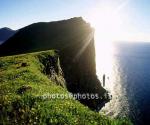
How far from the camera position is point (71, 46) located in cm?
9894

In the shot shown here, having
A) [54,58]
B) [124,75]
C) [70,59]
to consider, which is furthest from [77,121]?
[124,75]

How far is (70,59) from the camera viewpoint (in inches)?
3674

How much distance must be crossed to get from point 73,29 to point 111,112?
42931mm

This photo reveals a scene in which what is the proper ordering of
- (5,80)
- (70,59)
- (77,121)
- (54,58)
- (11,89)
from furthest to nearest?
(70,59)
(54,58)
(5,80)
(11,89)
(77,121)

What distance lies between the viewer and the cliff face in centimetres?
9344

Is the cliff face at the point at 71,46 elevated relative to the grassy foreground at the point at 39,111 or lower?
elevated

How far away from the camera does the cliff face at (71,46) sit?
93.4 meters

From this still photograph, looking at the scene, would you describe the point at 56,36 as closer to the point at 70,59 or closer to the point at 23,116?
the point at 70,59

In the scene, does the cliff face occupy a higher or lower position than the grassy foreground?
higher

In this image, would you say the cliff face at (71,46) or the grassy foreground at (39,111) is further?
the cliff face at (71,46)

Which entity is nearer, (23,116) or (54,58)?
(23,116)

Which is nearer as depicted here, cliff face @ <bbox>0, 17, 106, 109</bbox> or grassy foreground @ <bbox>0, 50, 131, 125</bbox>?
grassy foreground @ <bbox>0, 50, 131, 125</bbox>

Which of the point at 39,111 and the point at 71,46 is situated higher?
the point at 71,46

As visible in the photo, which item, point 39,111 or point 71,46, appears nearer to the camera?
point 39,111
